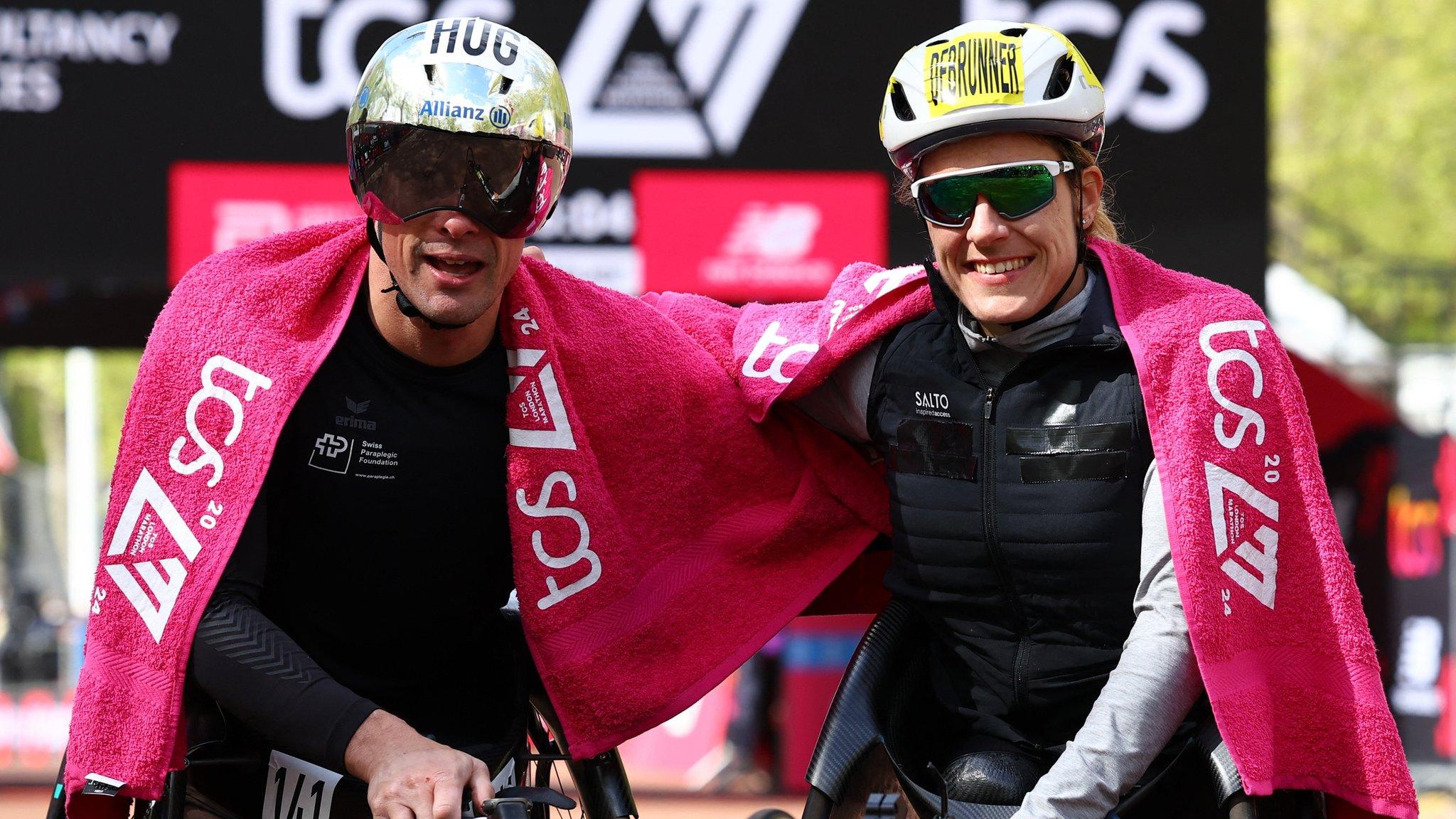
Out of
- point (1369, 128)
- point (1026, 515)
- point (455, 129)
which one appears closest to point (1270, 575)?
point (1026, 515)

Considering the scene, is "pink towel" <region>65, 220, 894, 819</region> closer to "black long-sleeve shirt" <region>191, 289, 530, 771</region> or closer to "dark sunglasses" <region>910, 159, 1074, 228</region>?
"black long-sleeve shirt" <region>191, 289, 530, 771</region>

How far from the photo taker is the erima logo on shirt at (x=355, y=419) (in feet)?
10.2

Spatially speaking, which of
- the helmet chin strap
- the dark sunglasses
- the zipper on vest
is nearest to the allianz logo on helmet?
the helmet chin strap

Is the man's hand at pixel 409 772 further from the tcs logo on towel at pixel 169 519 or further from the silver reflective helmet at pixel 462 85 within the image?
the silver reflective helmet at pixel 462 85

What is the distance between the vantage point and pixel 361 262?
3238mm

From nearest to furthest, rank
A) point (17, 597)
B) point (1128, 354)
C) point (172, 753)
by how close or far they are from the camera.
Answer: point (172, 753) < point (1128, 354) < point (17, 597)

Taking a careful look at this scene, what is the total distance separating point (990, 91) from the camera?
10.1 ft

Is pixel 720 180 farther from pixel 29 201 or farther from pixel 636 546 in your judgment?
pixel 636 546

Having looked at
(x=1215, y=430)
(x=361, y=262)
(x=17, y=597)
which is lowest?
(x=17, y=597)

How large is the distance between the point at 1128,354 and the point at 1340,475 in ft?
21.6

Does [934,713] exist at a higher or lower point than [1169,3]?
lower

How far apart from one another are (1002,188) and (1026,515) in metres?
0.59

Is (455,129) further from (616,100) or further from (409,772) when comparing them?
(616,100)

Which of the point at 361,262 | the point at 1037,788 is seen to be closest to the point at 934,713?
the point at 1037,788
